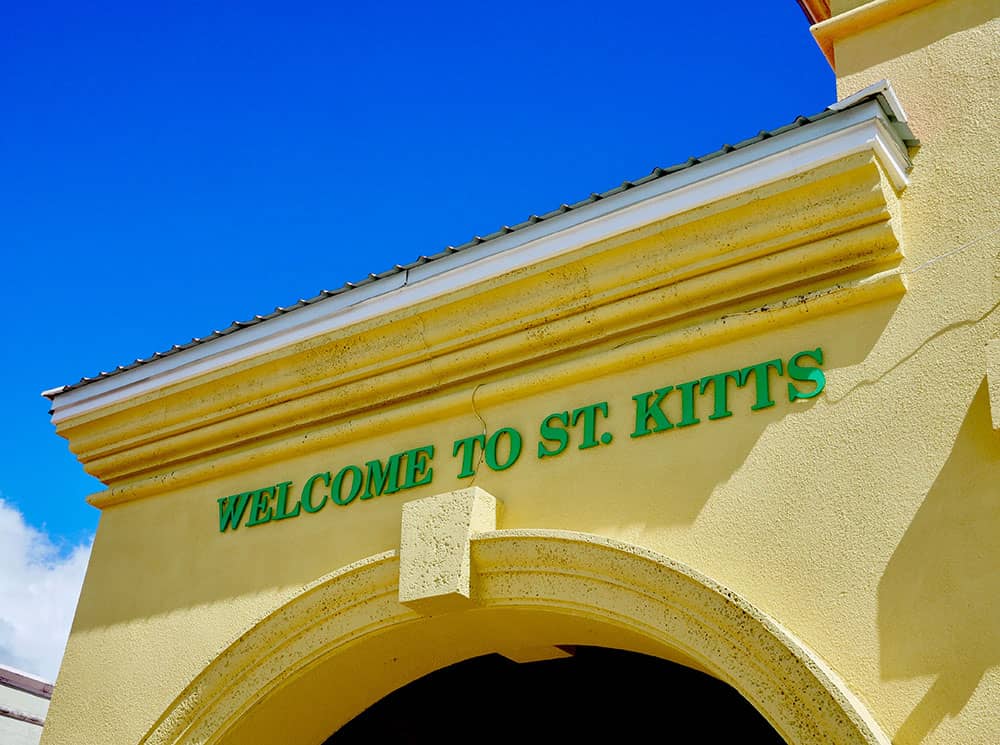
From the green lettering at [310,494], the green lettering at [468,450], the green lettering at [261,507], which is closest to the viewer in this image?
the green lettering at [468,450]

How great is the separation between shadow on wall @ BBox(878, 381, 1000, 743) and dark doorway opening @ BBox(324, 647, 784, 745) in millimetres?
2861

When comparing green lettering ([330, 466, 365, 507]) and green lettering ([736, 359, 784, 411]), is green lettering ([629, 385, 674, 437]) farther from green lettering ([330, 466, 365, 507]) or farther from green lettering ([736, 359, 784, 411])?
green lettering ([330, 466, 365, 507])

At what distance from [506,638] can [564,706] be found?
6.32 feet

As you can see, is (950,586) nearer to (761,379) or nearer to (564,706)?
(761,379)

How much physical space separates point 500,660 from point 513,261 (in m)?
2.89

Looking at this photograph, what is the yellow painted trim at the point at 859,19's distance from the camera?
5.79 meters

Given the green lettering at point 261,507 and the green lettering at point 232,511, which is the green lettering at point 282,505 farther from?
the green lettering at point 232,511

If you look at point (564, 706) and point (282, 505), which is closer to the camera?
point (282, 505)

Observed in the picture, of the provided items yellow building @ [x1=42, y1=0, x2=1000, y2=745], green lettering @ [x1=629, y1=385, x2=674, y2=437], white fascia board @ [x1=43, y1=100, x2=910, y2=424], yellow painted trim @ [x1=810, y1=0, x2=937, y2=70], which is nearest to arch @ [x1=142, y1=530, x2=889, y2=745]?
yellow building @ [x1=42, y1=0, x2=1000, y2=745]

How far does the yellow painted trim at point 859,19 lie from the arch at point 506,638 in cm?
280

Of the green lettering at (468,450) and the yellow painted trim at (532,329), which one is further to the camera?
the green lettering at (468,450)

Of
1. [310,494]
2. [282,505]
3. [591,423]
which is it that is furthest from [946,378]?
[282,505]

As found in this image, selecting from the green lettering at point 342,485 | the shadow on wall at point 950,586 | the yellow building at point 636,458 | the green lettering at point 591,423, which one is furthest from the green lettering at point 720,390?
the green lettering at point 342,485

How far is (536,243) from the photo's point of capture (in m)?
5.83
